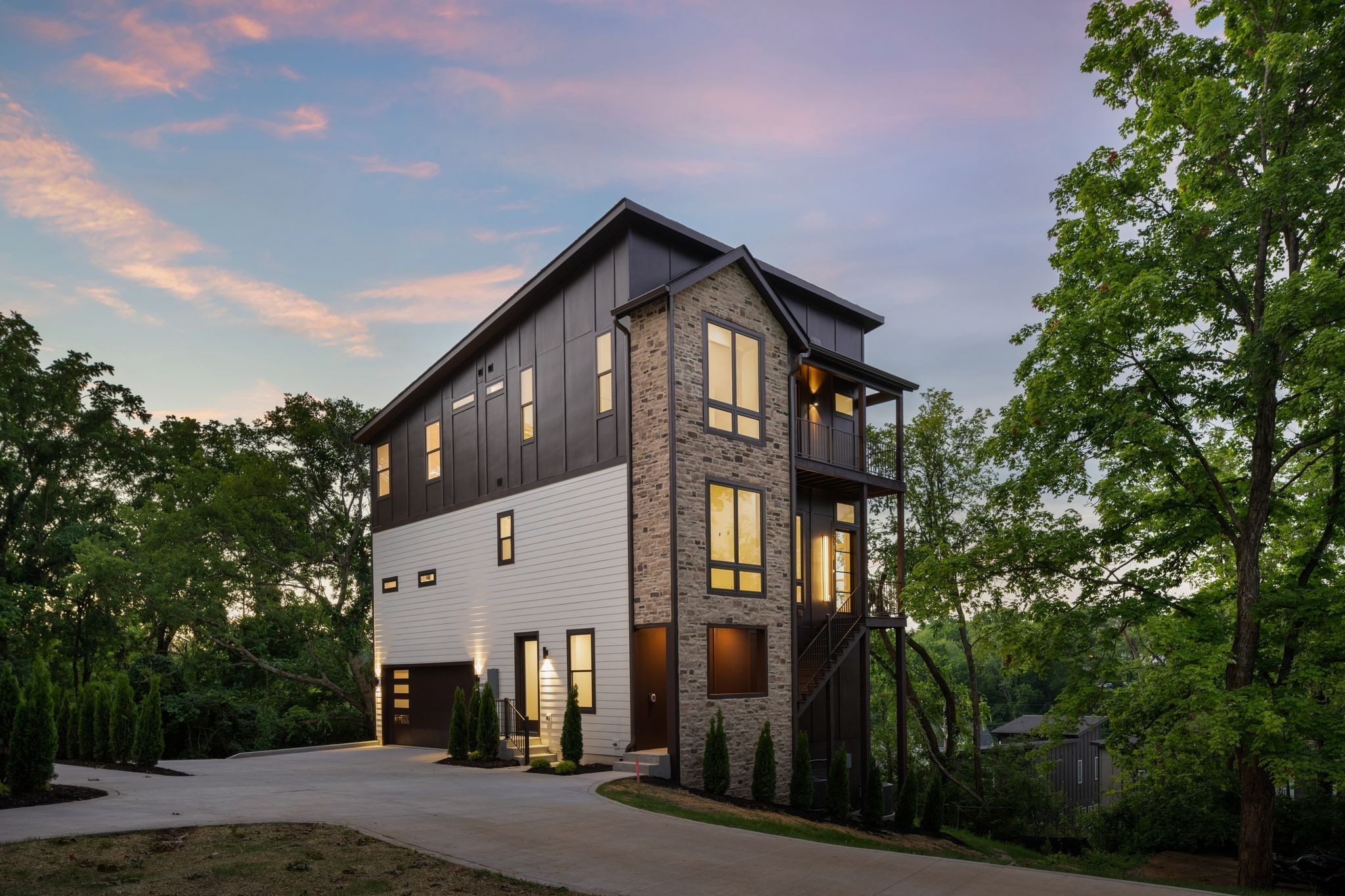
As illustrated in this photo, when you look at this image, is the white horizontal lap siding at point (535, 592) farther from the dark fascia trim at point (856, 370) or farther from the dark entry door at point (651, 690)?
the dark fascia trim at point (856, 370)

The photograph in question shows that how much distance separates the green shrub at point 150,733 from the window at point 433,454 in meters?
8.47

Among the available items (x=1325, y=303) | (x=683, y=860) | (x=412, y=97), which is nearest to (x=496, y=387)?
(x=412, y=97)

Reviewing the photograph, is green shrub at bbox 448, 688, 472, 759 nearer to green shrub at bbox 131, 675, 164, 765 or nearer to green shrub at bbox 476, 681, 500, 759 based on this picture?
green shrub at bbox 476, 681, 500, 759

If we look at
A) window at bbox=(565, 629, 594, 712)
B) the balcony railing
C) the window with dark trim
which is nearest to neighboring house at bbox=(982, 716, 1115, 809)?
the balcony railing

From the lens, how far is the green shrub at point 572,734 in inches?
627

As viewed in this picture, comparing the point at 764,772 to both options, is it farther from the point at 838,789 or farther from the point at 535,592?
the point at 535,592

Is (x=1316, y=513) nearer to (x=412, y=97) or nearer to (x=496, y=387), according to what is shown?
(x=496, y=387)

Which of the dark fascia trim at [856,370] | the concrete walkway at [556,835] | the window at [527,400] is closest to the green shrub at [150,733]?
the concrete walkway at [556,835]

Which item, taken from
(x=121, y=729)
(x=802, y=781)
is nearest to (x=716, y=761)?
(x=802, y=781)

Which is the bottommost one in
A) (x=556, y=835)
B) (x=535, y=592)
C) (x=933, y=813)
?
(x=933, y=813)

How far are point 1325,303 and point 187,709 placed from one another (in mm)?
28300

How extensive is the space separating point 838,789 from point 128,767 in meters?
13.0

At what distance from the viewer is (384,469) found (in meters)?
25.6

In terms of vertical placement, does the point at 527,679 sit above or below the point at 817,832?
above
